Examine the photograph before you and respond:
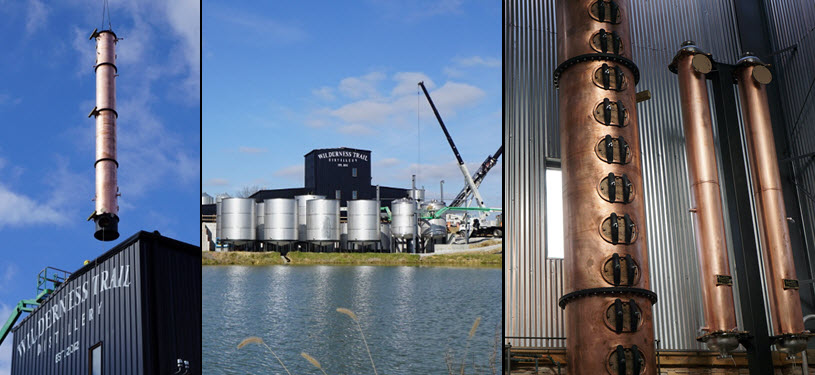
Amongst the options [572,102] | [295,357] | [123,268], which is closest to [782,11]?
[572,102]

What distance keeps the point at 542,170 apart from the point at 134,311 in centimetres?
651

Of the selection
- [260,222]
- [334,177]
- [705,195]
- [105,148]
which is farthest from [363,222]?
[705,195]

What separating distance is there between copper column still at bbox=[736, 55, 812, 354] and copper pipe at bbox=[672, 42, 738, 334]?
2.56 ft

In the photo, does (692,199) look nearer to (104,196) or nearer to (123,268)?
(123,268)

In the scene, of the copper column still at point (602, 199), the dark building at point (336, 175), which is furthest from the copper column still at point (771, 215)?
the dark building at point (336, 175)

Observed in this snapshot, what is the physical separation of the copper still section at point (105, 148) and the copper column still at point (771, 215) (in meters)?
15.0

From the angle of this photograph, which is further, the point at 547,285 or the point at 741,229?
the point at 547,285

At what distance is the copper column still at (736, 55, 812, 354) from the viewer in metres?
9.41

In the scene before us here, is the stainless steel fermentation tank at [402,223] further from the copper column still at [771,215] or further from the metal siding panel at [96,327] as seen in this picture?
the copper column still at [771,215]

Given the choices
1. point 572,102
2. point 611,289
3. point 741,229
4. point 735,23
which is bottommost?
point 611,289

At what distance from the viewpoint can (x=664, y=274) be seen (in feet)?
36.0

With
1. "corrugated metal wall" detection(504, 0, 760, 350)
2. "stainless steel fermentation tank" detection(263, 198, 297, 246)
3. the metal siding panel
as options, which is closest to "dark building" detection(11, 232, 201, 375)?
the metal siding panel

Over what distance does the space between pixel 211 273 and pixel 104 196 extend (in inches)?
586

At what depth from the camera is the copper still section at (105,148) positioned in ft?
58.1
